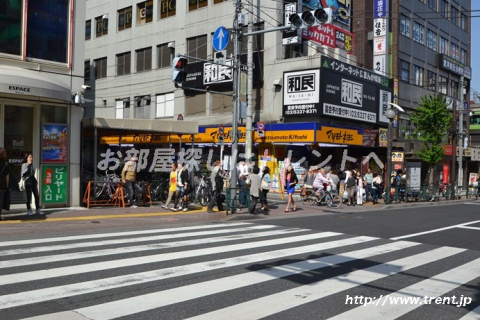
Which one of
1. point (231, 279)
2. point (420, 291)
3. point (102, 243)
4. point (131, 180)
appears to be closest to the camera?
point (420, 291)

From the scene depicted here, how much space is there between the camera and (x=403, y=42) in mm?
36969

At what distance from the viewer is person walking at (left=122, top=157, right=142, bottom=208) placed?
16484mm

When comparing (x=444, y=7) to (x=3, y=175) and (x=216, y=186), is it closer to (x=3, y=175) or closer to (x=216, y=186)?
(x=216, y=186)

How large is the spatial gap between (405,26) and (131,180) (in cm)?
2905

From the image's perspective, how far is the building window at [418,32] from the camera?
3875cm

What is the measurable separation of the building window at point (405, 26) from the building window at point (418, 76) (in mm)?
2860

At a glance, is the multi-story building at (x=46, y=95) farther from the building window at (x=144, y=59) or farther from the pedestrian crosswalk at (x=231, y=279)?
the building window at (x=144, y=59)

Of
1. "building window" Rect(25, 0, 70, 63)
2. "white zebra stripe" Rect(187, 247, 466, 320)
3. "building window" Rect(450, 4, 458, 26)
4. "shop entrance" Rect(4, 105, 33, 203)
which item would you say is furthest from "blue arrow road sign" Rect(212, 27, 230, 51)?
"building window" Rect(450, 4, 458, 26)

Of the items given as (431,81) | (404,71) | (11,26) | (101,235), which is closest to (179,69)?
(11,26)

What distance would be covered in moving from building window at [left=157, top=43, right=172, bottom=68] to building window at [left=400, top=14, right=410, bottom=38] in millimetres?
18054

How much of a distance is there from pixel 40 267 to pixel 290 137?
20534mm

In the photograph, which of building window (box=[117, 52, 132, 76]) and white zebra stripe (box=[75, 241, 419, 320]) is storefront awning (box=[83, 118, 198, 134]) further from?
building window (box=[117, 52, 132, 76])

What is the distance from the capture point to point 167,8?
3541 centimetres

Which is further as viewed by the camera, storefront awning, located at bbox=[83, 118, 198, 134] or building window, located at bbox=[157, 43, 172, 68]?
building window, located at bbox=[157, 43, 172, 68]
